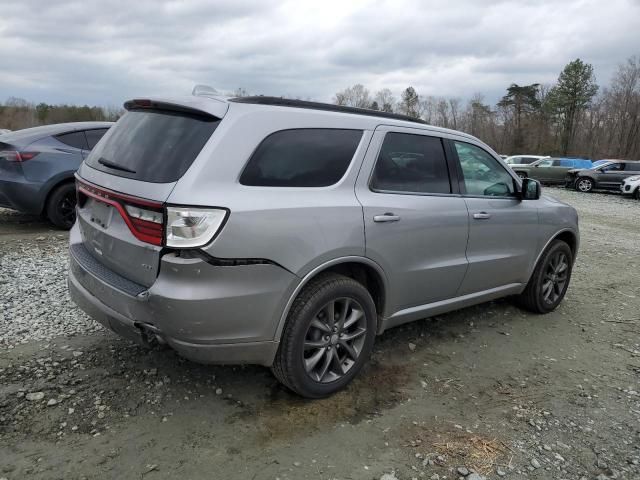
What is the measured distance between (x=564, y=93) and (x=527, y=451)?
6329 cm

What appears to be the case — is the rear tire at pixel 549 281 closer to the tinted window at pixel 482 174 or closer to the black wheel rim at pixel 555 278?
the black wheel rim at pixel 555 278

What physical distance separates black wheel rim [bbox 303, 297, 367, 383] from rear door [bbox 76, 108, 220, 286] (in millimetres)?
1030

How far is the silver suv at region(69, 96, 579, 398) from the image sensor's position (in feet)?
8.38

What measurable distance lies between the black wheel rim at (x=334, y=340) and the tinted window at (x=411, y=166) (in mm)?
835

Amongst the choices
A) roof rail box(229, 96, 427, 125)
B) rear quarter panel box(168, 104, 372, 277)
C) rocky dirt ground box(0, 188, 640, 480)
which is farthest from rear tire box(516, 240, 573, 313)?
rear quarter panel box(168, 104, 372, 277)

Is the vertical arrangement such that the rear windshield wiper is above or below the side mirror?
above

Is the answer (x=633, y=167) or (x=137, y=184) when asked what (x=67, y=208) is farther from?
(x=633, y=167)

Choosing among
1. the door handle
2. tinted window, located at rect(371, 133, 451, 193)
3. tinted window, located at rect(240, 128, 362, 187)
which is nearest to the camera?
tinted window, located at rect(240, 128, 362, 187)

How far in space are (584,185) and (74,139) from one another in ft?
73.6

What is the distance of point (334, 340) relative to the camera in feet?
10.3

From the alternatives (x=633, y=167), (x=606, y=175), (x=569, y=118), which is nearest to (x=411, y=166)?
(x=606, y=175)

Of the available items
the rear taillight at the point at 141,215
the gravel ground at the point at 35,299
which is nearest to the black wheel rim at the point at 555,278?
the rear taillight at the point at 141,215

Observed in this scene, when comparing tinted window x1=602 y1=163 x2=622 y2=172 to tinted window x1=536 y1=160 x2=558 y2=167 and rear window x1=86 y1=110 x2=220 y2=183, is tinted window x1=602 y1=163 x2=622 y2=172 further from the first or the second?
rear window x1=86 y1=110 x2=220 y2=183

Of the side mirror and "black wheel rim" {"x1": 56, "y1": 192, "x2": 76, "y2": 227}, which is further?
"black wheel rim" {"x1": 56, "y1": 192, "x2": 76, "y2": 227}
